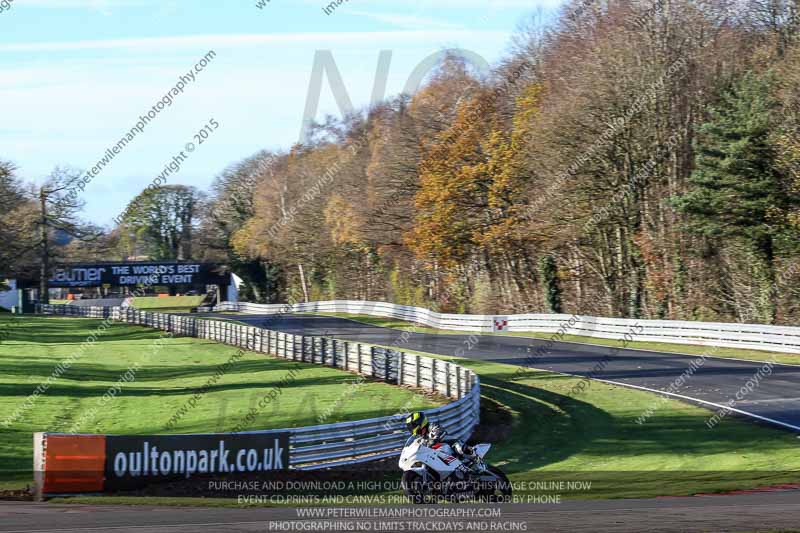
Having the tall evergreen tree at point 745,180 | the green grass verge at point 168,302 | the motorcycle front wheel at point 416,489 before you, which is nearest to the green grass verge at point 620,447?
the motorcycle front wheel at point 416,489

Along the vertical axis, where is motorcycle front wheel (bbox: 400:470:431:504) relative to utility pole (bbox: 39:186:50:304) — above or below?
below

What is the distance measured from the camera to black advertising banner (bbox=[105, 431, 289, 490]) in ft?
49.1

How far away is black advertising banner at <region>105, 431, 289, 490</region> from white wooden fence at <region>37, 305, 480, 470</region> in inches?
21.6

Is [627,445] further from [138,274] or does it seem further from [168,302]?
[168,302]

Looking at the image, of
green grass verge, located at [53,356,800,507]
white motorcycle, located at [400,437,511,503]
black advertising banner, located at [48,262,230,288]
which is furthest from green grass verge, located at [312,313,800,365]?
black advertising banner, located at [48,262,230,288]

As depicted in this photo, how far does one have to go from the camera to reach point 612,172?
46.8 meters

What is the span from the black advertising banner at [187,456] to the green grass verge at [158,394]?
217 cm

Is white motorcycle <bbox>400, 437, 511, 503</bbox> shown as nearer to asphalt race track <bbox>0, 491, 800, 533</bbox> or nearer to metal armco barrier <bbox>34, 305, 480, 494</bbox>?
asphalt race track <bbox>0, 491, 800, 533</bbox>

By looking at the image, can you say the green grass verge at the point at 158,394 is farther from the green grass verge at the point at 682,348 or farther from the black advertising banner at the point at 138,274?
the black advertising banner at the point at 138,274

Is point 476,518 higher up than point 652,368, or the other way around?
point 476,518

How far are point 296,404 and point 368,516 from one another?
14.5 metres

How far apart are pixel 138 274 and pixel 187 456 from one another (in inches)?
3523

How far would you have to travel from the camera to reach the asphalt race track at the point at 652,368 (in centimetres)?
2389

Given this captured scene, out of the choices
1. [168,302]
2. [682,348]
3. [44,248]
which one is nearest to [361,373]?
[682,348]
